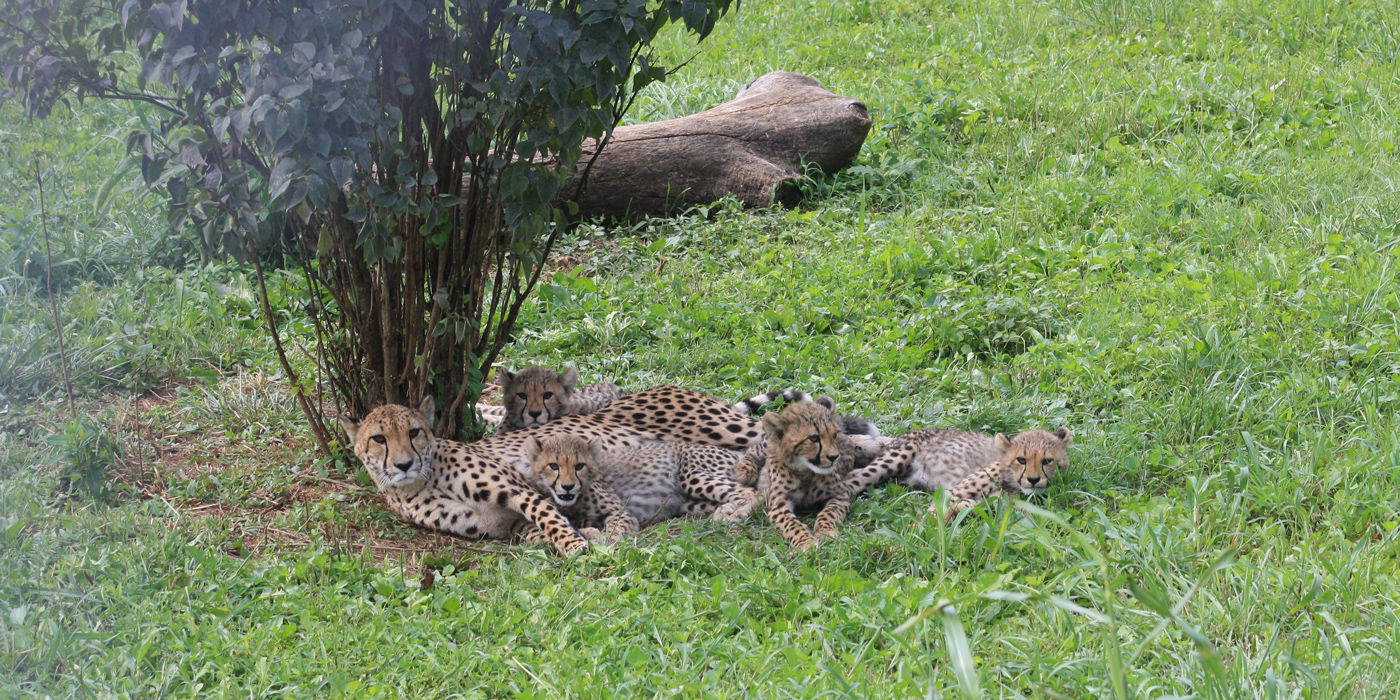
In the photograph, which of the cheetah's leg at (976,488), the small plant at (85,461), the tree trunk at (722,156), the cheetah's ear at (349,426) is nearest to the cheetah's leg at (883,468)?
the cheetah's leg at (976,488)

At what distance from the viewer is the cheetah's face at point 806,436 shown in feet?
15.3

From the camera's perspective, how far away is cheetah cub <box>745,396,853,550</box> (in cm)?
464

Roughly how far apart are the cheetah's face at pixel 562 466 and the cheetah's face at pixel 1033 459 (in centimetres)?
166

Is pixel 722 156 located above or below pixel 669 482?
above

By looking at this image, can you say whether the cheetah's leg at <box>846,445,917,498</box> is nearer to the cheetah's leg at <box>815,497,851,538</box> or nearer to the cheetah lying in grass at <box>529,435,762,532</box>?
the cheetah's leg at <box>815,497,851,538</box>

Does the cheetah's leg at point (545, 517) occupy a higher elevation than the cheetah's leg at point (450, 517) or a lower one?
higher

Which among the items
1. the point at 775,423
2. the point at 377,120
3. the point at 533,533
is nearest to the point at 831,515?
the point at 775,423

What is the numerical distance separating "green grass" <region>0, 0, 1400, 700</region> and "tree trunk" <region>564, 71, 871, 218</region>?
293mm

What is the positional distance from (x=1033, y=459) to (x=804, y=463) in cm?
88

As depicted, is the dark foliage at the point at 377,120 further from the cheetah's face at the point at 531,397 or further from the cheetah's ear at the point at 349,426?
the cheetah's face at the point at 531,397

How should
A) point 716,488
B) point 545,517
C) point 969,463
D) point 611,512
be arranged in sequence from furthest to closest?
point 716,488 < point 969,463 < point 611,512 < point 545,517

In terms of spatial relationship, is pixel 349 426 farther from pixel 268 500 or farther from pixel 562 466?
pixel 562 466

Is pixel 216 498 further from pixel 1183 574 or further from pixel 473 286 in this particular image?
pixel 1183 574

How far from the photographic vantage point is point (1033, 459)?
4.54 meters
